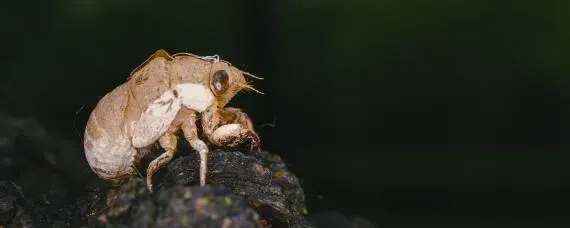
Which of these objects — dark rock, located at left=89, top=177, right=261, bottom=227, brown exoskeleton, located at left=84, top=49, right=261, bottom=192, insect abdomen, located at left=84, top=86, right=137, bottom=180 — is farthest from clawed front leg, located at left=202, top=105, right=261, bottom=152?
dark rock, located at left=89, top=177, right=261, bottom=227

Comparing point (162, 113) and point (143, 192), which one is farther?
point (162, 113)

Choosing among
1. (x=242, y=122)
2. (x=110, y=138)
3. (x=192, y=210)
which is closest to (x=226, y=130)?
(x=242, y=122)

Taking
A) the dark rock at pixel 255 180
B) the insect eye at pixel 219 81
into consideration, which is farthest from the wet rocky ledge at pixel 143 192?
the insect eye at pixel 219 81

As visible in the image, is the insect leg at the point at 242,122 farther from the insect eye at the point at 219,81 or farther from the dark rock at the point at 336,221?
the dark rock at the point at 336,221

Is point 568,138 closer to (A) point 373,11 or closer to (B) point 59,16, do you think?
(A) point 373,11

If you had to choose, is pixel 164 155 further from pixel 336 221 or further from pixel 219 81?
pixel 336 221

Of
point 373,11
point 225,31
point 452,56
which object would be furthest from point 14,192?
point 452,56

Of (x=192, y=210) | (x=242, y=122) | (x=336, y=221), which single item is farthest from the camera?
(x=336, y=221)
